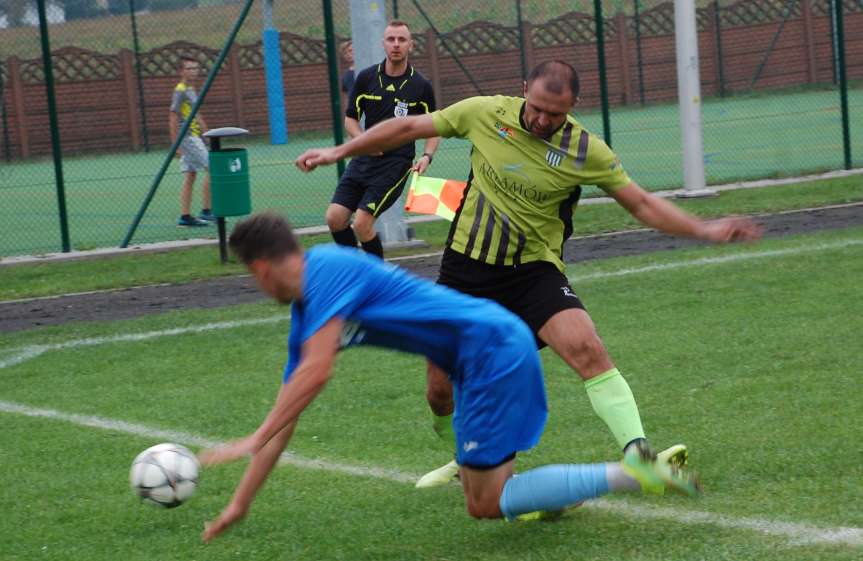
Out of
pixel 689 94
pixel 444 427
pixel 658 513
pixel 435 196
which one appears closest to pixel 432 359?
pixel 658 513

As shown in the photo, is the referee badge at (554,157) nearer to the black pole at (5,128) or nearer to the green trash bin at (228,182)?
the green trash bin at (228,182)

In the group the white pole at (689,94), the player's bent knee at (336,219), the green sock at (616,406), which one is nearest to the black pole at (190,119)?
the player's bent knee at (336,219)

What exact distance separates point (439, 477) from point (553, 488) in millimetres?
1252

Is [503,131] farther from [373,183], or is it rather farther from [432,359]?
[373,183]

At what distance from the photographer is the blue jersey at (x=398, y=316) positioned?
4.40 m

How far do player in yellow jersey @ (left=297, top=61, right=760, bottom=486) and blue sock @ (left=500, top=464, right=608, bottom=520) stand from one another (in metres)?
0.68

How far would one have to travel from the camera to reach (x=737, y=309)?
9.44m

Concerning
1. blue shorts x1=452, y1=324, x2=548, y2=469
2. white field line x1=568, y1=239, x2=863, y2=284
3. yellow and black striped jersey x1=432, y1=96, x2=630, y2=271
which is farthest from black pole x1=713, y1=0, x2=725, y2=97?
blue shorts x1=452, y1=324, x2=548, y2=469

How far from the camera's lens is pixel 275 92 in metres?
25.0

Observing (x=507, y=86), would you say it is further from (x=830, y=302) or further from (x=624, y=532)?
(x=624, y=532)

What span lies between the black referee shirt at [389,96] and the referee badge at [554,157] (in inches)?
211

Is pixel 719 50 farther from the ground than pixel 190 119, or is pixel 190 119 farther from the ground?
pixel 719 50

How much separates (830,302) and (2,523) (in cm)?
591

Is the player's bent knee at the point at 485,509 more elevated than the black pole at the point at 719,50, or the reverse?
the black pole at the point at 719,50
